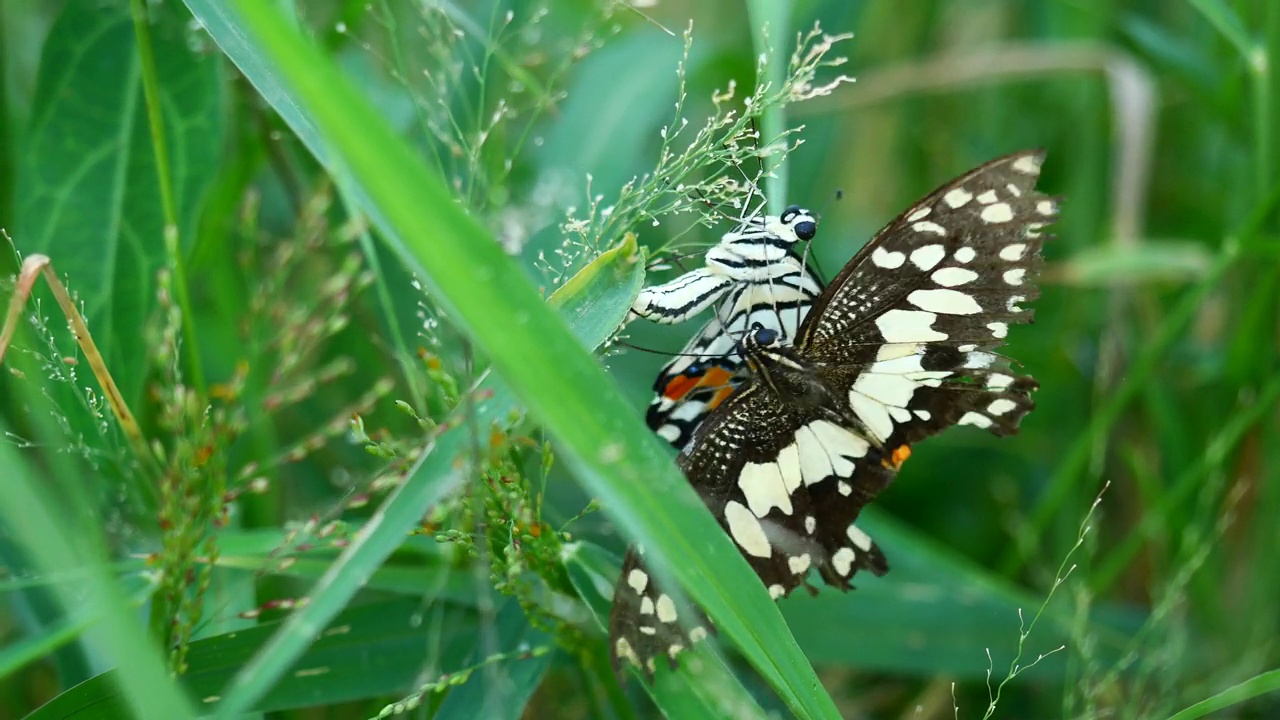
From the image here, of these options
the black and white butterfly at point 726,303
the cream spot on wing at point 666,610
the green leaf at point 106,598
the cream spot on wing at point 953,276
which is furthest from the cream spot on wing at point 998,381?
the green leaf at point 106,598

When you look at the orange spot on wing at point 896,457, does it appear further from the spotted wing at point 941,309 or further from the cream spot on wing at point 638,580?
the cream spot on wing at point 638,580

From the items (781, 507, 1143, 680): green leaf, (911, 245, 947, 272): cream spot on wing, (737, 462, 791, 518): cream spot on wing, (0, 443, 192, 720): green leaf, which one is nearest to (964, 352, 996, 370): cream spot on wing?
(911, 245, 947, 272): cream spot on wing

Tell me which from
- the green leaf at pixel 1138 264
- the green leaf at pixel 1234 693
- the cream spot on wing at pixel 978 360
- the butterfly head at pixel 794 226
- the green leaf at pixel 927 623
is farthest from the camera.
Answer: the green leaf at pixel 1138 264

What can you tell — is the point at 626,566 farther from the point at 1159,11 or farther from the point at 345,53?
the point at 1159,11

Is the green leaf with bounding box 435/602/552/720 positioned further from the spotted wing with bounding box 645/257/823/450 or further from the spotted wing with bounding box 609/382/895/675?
the spotted wing with bounding box 645/257/823/450

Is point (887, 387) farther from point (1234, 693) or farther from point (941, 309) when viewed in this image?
point (1234, 693)

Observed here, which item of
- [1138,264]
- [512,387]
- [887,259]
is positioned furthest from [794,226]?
[1138,264]

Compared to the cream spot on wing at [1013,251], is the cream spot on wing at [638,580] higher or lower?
lower
